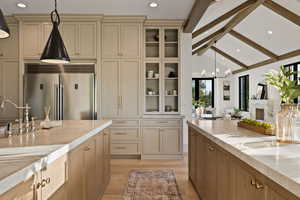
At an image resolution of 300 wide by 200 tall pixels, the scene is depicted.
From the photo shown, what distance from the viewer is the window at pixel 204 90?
450 inches

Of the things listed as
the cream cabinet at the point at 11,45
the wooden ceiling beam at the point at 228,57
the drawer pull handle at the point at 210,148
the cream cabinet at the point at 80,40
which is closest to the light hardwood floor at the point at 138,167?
the drawer pull handle at the point at 210,148

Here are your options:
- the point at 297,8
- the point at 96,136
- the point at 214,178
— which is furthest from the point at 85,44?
the point at 297,8

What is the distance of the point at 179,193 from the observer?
2.83m

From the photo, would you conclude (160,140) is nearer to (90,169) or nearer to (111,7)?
(90,169)

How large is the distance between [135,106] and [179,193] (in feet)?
6.88

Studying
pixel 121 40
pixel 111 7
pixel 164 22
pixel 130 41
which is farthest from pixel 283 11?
pixel 111 7

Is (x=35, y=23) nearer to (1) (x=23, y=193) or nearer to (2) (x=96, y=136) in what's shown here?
(2) (x=96, y=136)

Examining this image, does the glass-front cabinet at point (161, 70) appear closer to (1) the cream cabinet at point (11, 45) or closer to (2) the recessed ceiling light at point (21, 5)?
(2) the recessed ceiling light at point (21, 5)

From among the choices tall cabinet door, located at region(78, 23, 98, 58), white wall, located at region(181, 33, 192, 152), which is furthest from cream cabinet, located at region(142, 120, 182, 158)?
tall cabinet door, located at region(78, 23, 98, 58)

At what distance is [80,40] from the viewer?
446cm

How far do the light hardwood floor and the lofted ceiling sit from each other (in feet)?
11.5

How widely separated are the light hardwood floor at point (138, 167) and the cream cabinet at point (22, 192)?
5.82 ft

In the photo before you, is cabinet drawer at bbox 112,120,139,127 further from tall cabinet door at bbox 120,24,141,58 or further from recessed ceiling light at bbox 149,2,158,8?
recessed ceiling light at bbox 149,2,158,8

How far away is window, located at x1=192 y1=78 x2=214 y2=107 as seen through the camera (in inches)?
450
